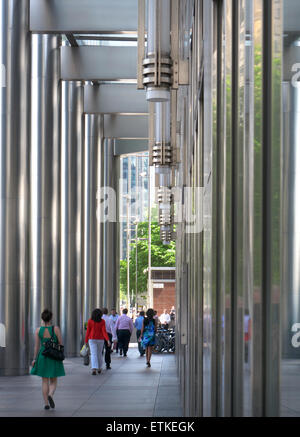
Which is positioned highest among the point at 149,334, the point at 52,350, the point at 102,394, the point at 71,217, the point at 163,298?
the point at 71,217

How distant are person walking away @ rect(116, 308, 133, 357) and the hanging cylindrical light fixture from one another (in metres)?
20.9

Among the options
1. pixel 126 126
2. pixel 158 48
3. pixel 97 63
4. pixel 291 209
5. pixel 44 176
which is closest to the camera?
pixel 291 209

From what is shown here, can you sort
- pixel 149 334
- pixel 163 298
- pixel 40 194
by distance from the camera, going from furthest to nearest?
pixel 163 298
pixel 40 194
pixel 149 334

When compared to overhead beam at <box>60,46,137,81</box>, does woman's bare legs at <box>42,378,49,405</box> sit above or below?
below

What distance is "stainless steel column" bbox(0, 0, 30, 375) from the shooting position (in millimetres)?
20656

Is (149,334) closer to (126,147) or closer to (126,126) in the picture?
(126,126)

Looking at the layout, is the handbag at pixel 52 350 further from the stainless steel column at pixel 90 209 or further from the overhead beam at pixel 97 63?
the stainless steel column at pixel 90 209

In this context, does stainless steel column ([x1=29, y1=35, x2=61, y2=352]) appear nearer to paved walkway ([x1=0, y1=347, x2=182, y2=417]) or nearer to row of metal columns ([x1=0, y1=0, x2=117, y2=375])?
row of metal columns ([x1=0, y1=0, x2=117, y2=375])

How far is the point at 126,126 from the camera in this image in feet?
131

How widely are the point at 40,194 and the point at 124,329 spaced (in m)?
6.19

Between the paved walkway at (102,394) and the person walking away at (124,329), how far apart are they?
4409mm

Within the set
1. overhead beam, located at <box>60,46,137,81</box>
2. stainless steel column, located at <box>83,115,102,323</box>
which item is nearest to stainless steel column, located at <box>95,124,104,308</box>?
stainless steel column, located at <box>83,115,102,323</box>

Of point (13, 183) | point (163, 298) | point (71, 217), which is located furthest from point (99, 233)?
point (163, 298)

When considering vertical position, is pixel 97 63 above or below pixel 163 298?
above
